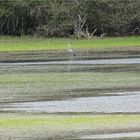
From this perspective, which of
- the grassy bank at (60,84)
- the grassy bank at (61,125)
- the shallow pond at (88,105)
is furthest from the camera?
the grassy bank at (60,84)

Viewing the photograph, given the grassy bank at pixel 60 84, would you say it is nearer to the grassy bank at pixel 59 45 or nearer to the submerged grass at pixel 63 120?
the submerged grass at pixel 63 120

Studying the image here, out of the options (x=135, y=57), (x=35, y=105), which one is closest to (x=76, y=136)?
(x=35, y=105)

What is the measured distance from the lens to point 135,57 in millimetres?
46094

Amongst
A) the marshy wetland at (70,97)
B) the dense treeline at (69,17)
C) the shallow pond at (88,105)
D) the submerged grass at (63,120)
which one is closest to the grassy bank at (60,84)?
the marshy wetland at (70,97)

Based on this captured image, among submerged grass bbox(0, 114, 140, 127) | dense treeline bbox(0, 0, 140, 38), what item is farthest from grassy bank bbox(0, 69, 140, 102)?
dense treeline bbox(0, 0, 140, 38)

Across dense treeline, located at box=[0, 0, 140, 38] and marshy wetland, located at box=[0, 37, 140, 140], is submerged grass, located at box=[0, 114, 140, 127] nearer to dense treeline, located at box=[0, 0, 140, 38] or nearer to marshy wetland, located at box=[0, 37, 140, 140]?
marshy wetland, located at box=[0, 37, 140, 140]

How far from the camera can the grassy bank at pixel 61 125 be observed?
17703 millimetres

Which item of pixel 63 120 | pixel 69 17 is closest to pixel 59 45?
pixel 69 17

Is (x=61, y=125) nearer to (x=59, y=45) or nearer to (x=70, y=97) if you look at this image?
(x=70, y=97)

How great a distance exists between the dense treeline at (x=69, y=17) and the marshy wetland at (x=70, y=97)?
23165 mm

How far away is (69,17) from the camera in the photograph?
72.6 metres

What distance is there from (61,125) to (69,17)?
178ft

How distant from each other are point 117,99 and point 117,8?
5006 cm

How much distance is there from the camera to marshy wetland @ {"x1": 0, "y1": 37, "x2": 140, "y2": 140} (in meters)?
18.1
